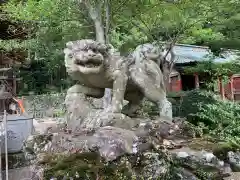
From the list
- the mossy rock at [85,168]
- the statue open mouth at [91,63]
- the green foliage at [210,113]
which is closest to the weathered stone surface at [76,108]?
the statue open mouth at [91,63]

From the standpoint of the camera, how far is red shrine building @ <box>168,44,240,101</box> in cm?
1430

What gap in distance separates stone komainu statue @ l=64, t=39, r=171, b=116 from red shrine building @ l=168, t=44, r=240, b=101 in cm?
924

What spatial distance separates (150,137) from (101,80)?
84 cm

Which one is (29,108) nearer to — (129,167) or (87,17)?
(87,17)

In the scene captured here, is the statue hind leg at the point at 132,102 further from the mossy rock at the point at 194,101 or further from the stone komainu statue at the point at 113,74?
the mossy rock at the point at 194,101

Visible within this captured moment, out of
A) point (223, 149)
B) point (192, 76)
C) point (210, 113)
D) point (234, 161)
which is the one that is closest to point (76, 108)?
point (223, 149)

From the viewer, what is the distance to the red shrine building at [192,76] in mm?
14297

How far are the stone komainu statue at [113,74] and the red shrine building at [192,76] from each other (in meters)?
9.24

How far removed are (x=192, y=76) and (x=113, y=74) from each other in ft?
42.5

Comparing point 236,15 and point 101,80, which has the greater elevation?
point 236,15

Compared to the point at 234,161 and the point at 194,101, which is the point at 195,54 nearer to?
the point at 194,101

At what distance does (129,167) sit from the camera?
314 cm

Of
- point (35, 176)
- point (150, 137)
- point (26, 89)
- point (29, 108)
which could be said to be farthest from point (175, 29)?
point (26, 89)

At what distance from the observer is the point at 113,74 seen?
3994mm
